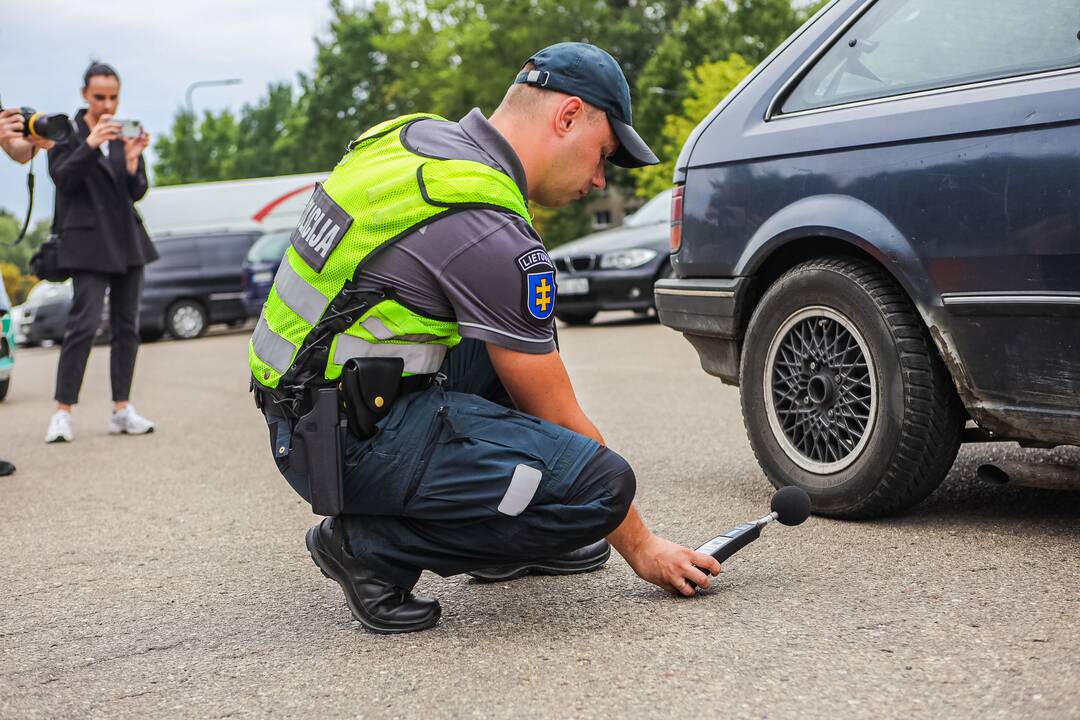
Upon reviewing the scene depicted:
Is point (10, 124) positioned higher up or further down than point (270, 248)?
higher up

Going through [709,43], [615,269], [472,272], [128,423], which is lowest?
[128,423]

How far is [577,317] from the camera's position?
577 inches

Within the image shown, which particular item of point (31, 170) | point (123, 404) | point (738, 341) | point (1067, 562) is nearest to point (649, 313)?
point (123, 404)

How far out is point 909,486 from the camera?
12.1ft

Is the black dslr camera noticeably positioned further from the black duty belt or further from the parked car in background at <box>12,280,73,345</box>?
the parked car in background at <box>12,280,73,345</box>

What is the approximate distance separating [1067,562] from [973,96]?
1.22 meters

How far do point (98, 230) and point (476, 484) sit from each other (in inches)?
180

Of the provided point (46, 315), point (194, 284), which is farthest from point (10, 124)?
point (46, 315)

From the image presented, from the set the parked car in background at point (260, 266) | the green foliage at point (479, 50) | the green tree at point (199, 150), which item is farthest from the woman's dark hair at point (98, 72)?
the green tree at point (199, 150)

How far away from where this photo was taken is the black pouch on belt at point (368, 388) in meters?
2.89

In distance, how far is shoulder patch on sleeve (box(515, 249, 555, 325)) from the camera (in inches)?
112

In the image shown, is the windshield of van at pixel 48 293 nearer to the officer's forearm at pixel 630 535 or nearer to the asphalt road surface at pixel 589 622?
the asphalt road surface at pixel 589 622

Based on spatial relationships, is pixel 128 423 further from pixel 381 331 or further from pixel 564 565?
pixel 381 331

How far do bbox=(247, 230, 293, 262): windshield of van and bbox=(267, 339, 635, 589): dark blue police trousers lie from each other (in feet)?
53.7
